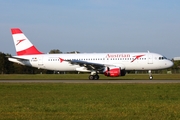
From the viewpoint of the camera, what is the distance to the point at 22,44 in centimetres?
5075

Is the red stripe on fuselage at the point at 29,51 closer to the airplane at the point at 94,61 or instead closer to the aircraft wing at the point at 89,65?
the airplane at the point at 94,61

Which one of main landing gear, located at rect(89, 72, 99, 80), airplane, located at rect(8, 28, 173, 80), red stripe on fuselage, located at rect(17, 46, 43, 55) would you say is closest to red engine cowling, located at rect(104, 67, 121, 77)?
airplane, located at rect(8, 28, 173, 80)

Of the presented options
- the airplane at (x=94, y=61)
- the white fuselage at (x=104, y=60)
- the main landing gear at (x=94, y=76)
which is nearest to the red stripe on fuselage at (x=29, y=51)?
the airplane at (x=94, y=61)

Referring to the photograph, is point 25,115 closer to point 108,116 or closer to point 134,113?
point 108,116

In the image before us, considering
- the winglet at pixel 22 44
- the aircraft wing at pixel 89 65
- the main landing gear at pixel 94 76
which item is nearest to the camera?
the aircraft wing at pixel 89 65

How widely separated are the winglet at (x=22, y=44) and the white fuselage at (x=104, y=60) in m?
1.07

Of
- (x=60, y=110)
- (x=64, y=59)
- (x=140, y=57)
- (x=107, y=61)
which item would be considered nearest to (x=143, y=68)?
(x=140, y=57)

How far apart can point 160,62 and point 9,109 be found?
32.8 metres

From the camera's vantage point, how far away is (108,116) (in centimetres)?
1314

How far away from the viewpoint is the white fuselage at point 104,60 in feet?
150

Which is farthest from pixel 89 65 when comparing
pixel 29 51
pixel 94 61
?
pixel 29 51

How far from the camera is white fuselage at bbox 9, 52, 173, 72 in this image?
4578 centimetres

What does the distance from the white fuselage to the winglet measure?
1072 mm

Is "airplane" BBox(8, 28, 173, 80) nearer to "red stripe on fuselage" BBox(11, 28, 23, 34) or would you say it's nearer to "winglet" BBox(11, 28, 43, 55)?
"winglet" BBox(11, 28, 43, 55)
